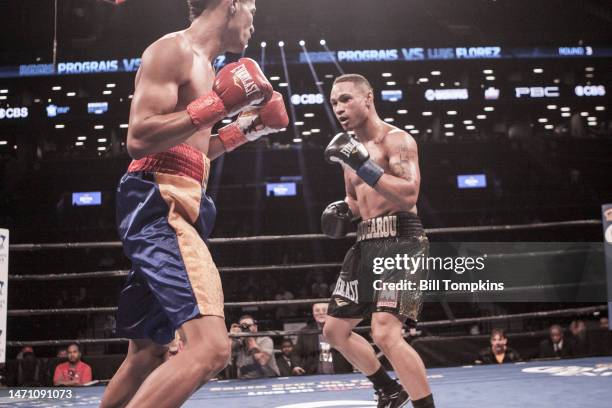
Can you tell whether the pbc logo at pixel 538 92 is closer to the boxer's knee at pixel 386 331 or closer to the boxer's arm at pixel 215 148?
the boxer's knee at pixel 386 331

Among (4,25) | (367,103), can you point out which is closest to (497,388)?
(367,103)

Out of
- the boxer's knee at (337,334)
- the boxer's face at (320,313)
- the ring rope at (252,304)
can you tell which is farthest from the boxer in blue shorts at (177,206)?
the boxer's face at (320,313)

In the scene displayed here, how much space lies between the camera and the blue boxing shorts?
150 cm

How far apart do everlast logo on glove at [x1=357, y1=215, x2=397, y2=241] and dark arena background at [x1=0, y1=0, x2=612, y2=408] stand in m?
0.76

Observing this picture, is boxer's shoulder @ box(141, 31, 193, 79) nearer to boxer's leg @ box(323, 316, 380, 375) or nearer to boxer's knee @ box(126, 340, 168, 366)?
boxer's knee @ box(126, 340, 168, 366)

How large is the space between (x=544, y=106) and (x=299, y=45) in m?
7.68

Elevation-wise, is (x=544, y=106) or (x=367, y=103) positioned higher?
(x=544, y=106)

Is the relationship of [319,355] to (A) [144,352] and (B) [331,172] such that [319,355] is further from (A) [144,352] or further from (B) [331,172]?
(B) [331,172]

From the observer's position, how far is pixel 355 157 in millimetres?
2389

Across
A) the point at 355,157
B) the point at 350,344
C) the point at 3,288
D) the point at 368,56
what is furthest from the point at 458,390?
the point at 368,56

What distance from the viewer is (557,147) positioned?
16.1 meters

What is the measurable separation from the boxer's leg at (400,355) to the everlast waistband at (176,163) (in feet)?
3.19

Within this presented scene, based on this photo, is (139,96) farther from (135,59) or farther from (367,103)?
(135,59)

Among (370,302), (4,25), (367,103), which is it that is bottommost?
(370,302)
